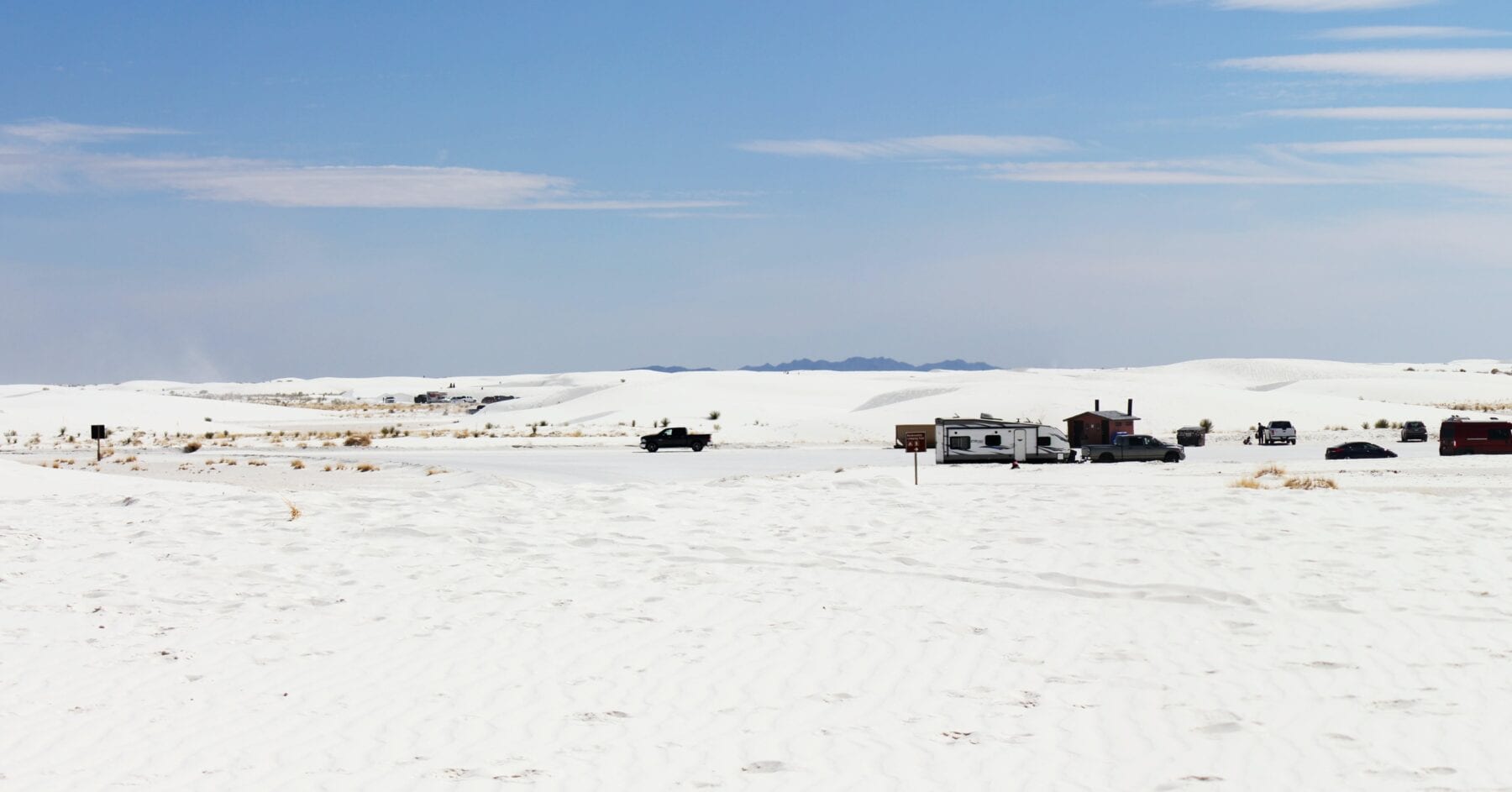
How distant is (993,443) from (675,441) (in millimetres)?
18605

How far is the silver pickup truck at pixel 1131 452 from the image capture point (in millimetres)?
43062

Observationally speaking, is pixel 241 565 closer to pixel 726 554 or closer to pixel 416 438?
pixel 726 554

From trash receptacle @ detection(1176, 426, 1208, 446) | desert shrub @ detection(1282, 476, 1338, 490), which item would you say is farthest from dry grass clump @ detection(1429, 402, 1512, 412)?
desert shrub @ detection(1282, 476, 1338, 490)

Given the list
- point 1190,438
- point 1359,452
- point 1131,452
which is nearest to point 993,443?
point 1131,452

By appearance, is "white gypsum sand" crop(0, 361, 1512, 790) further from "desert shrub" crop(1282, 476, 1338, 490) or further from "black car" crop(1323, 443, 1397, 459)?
"black car" crop(1323, 443, 1397, 459)

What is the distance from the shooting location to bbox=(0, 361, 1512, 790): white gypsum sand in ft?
23.1

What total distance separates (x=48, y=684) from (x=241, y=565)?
14.9 feet

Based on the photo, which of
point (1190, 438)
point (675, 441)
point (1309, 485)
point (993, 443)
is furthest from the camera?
point (1190, 438)

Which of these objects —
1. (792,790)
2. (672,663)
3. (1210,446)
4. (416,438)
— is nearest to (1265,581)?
(672,663)

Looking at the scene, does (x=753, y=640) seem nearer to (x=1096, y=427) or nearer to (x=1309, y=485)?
Answer: (x=1309, y=485)

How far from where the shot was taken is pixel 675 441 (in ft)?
178

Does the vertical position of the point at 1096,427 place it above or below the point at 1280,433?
above

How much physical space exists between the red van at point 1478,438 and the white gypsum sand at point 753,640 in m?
25.5

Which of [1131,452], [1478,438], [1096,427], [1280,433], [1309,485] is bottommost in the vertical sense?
[1280,433]
